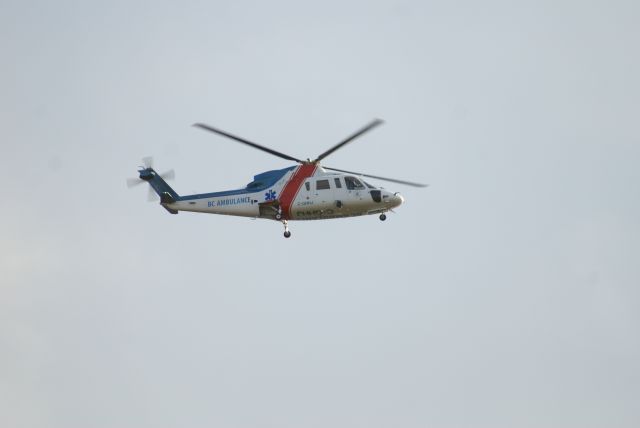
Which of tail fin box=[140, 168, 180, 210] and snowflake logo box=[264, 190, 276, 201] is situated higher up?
tail fin box=[140, 168, 180, 210]

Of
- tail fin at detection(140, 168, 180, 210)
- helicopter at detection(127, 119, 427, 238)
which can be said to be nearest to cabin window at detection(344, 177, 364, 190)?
helicopter at detection(127, 119, 427, 238)

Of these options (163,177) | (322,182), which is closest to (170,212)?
(163,177)

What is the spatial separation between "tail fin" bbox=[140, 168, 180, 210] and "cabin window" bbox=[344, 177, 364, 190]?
7138mm

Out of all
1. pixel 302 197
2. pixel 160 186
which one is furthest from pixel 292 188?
pixel 160 186

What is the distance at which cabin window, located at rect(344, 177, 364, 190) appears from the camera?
108ft

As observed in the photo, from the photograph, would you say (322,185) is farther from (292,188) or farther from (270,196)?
(270,196)

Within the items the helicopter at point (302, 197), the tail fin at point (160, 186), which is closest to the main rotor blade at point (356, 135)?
the helicopter at point (302, 197)

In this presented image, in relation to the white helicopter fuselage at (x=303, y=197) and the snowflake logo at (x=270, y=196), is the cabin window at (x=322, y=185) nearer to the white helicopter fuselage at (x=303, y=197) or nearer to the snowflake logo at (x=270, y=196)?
the white helicopter fuselage at (x=303, y=197)

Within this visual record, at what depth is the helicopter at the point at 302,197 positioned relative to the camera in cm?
3288

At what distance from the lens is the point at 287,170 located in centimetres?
3372

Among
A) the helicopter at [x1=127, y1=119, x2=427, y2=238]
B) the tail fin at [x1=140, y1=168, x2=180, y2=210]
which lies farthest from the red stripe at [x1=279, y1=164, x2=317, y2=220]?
the tail fin at [x1=140, y1=168, x2=180, y2=210]

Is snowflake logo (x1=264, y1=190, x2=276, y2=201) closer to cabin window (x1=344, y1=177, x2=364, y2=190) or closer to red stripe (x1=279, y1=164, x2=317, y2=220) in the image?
red stripe (x1=279, y1=164, x2=317, y2=220)

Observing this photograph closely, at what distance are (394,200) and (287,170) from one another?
14.7 ft

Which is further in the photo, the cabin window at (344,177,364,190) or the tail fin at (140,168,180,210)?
the tail fin at (140,168,180,210)
